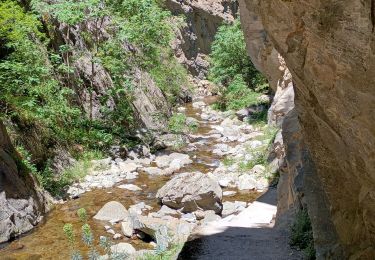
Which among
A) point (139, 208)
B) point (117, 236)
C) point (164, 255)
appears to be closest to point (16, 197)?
point (117, 236)

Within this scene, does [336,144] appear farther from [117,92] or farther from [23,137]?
[117,92]

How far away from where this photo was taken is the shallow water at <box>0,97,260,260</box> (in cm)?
791

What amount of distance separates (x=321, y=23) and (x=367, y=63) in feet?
1.42

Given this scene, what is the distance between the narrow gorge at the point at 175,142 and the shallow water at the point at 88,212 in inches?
1.7

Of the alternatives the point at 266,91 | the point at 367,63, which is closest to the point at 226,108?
the point at 266,91

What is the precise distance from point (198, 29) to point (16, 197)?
32.5 m

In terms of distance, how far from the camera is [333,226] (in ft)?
13.8

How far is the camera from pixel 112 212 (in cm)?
960

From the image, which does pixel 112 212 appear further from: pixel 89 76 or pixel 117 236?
pixel 89 76

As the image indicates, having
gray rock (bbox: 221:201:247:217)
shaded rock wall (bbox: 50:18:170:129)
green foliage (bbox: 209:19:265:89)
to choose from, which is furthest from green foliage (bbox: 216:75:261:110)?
gray rock (bbox: 221:201:247:217)

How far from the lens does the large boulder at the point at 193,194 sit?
32.0ft

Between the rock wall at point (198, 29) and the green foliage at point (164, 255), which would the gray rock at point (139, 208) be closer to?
the green foliage at point (164, 255)

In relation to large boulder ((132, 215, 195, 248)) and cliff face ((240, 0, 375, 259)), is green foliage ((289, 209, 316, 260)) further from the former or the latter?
large boulder ((132, 215, 195, 248))

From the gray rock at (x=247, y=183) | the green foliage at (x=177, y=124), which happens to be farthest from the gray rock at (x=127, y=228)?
the green foliage at (x=177, y=124)
